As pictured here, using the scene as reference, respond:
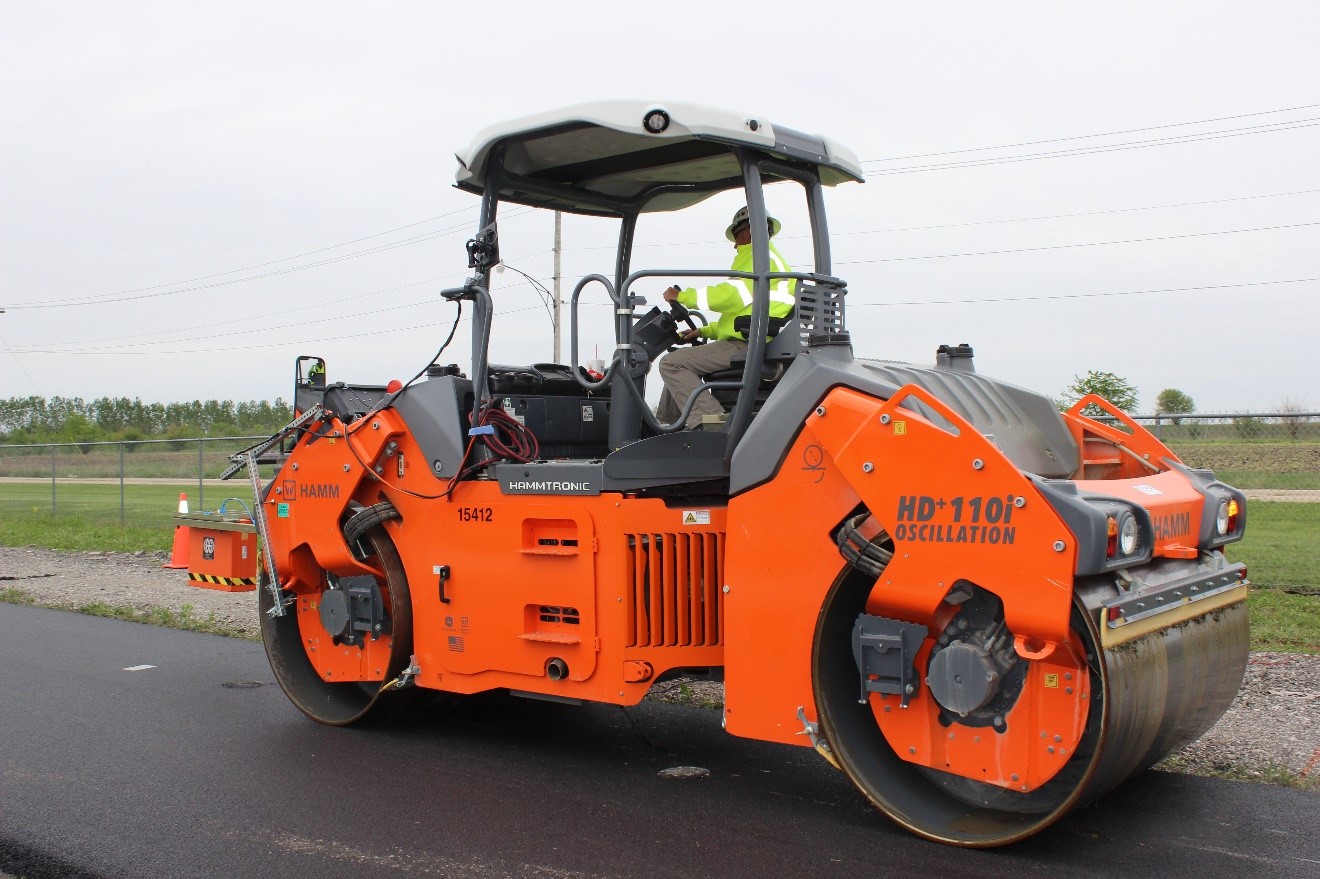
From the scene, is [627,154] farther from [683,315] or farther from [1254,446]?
[1254,446]

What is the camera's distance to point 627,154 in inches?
235

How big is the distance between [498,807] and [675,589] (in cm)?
115

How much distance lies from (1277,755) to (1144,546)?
182cm

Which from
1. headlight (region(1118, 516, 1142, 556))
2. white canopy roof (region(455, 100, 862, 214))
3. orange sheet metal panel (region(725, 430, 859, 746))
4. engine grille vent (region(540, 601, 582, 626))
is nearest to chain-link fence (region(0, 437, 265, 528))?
white canopy roof (region(455, 100, 862, 214))

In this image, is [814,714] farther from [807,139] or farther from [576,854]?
[807,139]

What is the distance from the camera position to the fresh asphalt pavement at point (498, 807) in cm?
429

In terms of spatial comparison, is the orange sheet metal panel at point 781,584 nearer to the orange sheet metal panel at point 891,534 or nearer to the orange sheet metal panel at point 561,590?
the orange sheet metal panel at point 891,534

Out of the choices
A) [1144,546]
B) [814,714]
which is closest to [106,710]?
[814,714]

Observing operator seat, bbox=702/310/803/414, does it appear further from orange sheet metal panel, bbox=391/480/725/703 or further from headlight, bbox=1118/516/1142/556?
headlight, bbox=1118/516/1142/556

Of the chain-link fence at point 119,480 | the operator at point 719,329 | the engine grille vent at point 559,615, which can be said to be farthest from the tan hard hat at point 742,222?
the chain-link fence at point 119,480

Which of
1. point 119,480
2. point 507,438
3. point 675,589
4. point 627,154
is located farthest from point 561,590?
point 119,480

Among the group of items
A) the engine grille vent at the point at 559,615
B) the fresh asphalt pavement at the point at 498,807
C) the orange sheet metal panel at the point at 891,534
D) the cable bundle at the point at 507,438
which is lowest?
the fresh asphalt pavement at the point at 498,807

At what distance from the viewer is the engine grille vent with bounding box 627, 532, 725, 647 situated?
16.9 ft

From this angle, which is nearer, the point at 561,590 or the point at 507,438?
the point at 561,590
